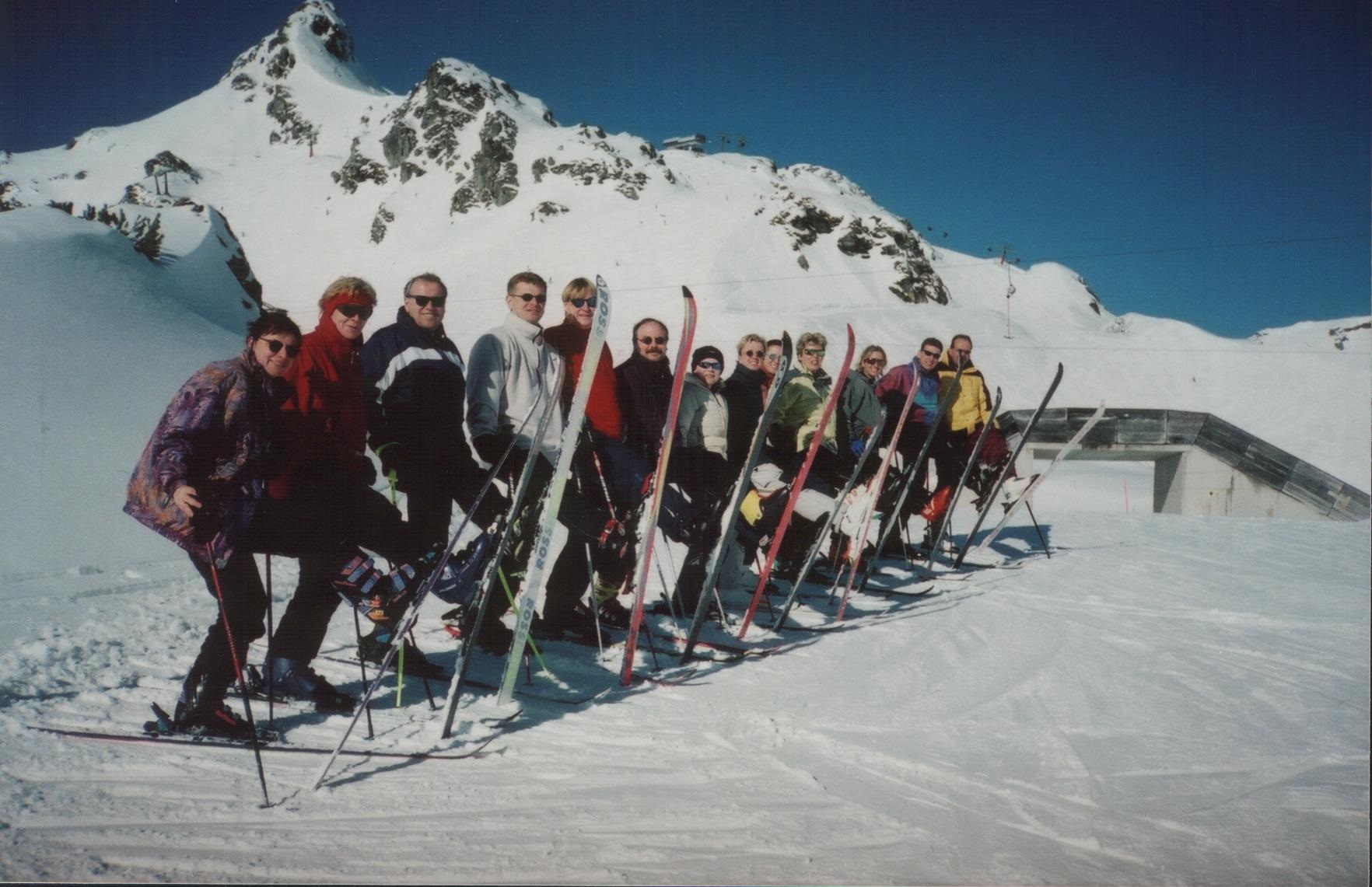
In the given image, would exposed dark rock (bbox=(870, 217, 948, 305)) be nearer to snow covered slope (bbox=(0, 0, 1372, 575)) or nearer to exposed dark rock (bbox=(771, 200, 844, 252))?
snow covered slope (bbox=(0, 0, 1372, 575))

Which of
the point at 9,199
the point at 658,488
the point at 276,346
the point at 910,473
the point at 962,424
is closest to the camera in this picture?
the point at 276,346

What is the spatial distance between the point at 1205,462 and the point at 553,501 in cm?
1232

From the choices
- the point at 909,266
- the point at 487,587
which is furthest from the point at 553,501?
the point at 909,266

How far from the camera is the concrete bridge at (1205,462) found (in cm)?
1093

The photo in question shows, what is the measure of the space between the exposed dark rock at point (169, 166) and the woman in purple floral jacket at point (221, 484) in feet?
252

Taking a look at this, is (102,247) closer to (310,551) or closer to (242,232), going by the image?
(310,551)

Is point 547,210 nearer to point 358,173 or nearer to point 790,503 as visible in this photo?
point 358,173

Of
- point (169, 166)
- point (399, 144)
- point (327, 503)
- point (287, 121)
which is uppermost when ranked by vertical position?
point (287, 121)

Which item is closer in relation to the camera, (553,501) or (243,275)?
(553,501)

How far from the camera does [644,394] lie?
13.4 ft

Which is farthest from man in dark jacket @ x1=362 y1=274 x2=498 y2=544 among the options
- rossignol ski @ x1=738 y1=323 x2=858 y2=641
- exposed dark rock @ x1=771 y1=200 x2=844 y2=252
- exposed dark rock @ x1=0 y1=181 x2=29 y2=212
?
exposed dark rock @ x1=771 y1=200 x2=844 y2=252

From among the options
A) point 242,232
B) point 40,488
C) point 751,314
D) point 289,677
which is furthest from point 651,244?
point 289,677

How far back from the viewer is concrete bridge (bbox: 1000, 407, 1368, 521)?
430 inches

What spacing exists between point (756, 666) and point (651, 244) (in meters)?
39.4
